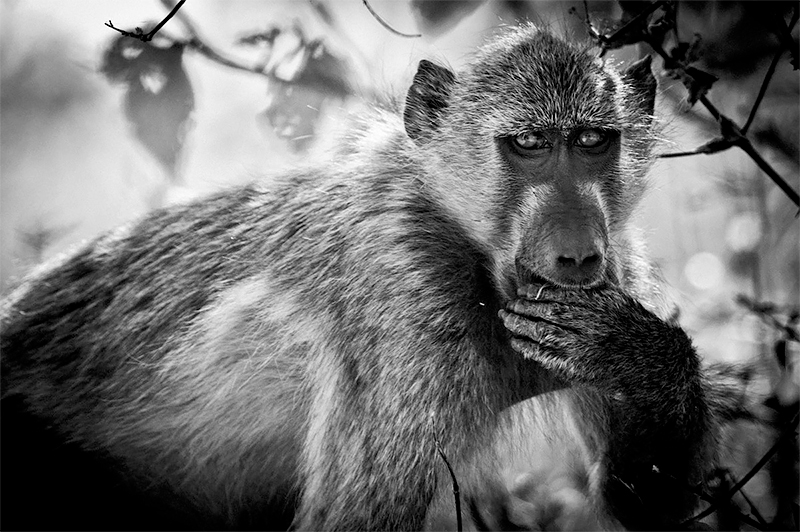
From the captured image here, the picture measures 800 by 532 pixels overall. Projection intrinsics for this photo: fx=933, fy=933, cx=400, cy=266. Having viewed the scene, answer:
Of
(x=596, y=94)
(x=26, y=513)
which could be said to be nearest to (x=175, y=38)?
(x=596, y=94)

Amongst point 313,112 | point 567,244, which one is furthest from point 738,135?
point 313,112

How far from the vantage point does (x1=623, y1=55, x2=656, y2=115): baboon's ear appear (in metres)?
4.30

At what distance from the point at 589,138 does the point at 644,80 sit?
0.57 m

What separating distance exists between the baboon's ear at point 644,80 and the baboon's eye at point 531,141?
0.65m

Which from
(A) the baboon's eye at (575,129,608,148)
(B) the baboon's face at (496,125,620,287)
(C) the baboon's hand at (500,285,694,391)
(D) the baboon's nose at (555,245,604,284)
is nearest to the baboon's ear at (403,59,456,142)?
(B) the baboon's face at (496,125,620,287)

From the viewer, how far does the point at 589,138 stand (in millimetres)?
3965

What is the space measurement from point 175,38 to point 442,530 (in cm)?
286

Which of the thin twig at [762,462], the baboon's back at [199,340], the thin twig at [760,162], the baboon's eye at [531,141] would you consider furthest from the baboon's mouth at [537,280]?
the thin twig at [762,462]

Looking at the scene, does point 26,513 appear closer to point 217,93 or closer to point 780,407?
point 780,407

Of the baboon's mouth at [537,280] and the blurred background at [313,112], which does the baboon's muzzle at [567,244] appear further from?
the blurred background at [313,112]

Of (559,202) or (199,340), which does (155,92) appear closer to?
(199,340)

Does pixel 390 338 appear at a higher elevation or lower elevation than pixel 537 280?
lower

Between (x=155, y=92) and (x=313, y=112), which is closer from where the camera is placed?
(x=155, y=92)

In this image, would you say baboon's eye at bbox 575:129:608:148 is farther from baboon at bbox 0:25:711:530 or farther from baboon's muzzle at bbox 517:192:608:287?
baboon's muzzle at bbox 517:192:608:287
